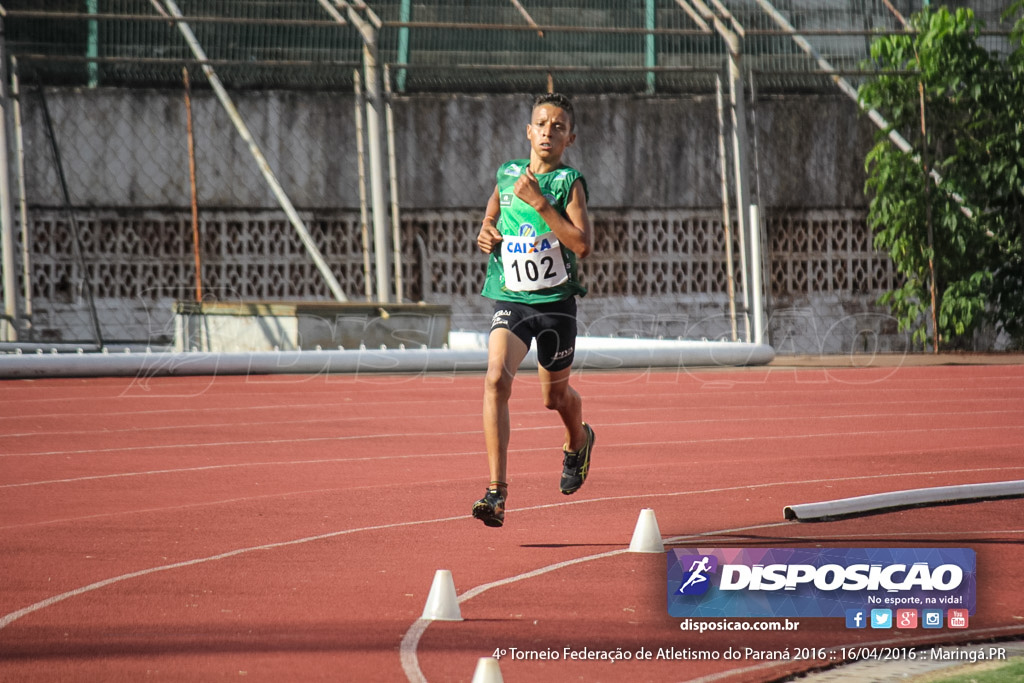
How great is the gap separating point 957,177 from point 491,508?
531 inches

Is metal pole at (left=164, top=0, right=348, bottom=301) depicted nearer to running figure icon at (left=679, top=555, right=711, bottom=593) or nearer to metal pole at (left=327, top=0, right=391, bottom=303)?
metal pole at (left=327, top=0, right=391, bottom=303)

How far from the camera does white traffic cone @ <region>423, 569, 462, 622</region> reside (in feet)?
15.8

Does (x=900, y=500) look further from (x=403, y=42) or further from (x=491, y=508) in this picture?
(x=403, y=42)

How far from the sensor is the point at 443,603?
4.82m

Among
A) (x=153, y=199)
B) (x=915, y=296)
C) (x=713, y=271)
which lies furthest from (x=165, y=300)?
(x=915, y=296)

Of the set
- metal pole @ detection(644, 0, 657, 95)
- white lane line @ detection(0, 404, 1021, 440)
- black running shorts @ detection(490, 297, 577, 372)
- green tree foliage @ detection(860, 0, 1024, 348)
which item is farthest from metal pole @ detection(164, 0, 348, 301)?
black running shorts @ detection(490, 297, 577, 372)

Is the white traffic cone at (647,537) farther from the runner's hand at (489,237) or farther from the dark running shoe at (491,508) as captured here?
the runner's hand at (489,237)

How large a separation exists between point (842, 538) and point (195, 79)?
1503cm

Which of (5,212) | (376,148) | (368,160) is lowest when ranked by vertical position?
(5,212)

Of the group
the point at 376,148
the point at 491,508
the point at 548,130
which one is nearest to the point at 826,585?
the point at 491,508

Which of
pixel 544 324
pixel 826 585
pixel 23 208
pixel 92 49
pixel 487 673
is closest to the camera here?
pixel 487 673

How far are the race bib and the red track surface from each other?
45.4 inches

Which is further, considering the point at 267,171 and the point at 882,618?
the point at 267,171

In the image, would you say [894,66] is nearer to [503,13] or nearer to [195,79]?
[503,13]
